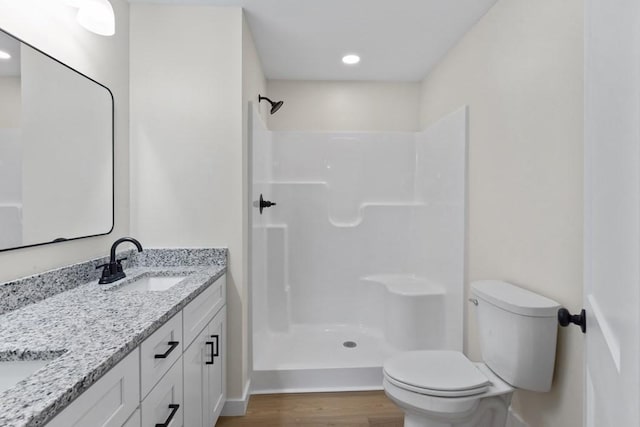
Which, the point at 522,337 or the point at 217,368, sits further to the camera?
the point at 217,368

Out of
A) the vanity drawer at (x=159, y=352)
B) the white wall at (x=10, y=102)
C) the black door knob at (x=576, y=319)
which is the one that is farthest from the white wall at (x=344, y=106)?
the black door knob at (x=576, y=319)

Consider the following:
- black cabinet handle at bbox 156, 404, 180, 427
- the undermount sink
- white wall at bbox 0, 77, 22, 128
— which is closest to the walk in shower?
black cabinet handle at bbox 156, 404, 180, 427

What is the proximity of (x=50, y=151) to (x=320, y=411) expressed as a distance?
6.27 ft

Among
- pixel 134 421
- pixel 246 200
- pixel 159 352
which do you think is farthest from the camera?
pixel 246 200

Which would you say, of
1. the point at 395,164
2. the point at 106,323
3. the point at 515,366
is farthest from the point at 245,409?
the point at 395,164

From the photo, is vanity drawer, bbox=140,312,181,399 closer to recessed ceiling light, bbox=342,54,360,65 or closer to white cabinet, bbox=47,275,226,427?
white cabinet, bbox=47,275,226,427

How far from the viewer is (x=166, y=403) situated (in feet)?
3.60

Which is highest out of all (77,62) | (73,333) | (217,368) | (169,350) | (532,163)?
(77,62)

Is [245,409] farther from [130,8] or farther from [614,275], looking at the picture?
[130,8]

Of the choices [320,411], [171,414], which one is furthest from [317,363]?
[171,414]

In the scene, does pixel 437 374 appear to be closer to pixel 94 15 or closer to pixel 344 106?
pixel 94 15

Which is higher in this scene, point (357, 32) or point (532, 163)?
point (357, 32)

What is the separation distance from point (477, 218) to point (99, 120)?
2152mm

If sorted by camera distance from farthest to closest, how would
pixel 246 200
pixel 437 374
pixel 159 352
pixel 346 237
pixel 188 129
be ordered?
pixel 346 237, pixel 246 200, pixel 188 129, pixel 437 374, pixel 159 352
